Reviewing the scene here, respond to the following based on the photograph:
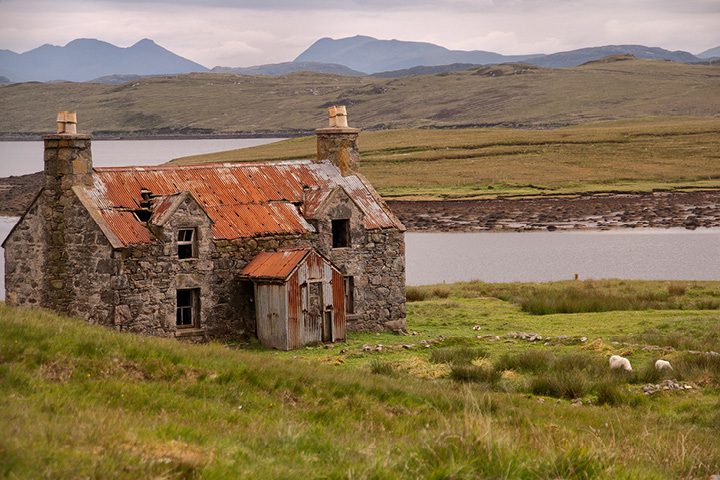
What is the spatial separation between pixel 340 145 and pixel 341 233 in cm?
310

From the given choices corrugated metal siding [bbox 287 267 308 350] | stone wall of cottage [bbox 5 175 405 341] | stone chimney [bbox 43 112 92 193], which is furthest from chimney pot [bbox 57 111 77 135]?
corrugated metal siding [bbox 287 267 308 350]

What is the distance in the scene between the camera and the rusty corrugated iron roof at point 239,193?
26234 mm

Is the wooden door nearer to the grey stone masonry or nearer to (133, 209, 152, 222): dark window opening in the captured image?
(133, 209, 152, 222): dark window opening

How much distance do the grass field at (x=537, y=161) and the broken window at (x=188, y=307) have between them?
59890 millimetres

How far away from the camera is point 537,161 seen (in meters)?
103

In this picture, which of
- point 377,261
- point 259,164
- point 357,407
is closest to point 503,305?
point 377,261

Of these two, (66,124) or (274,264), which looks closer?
(274,264)

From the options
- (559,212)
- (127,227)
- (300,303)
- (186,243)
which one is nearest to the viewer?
(127,227)

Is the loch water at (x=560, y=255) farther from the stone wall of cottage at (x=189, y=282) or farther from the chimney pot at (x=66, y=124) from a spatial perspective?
the stone wall of cottage at (x=189, y=282)

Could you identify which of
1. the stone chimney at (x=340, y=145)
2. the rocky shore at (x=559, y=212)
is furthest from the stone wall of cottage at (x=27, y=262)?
the rocky shore at (x=559, y=212)

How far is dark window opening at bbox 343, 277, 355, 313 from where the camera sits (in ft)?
Result: 94.7

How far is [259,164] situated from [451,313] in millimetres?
7199

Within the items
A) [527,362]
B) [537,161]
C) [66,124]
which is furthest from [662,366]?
[537,161]

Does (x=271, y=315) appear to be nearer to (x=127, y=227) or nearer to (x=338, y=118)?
(x=127, y=227)
